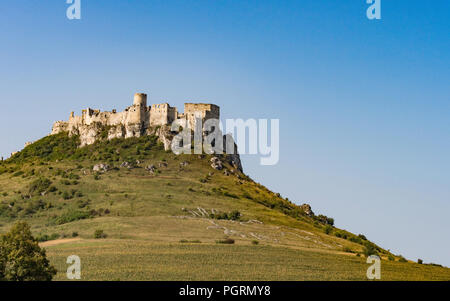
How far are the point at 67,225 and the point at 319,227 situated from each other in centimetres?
4774

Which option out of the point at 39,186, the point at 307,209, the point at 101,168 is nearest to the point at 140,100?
the point at 101,168

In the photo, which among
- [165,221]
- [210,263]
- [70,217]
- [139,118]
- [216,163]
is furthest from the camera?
[139,118]

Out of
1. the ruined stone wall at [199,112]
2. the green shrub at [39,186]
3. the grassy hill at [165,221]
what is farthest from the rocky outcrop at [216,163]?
the green shrub at [39,186]

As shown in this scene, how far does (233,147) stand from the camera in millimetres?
148125

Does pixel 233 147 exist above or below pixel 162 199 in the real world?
above

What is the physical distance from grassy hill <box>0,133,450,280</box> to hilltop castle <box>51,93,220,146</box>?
3.34m

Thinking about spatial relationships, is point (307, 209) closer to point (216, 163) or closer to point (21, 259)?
point (216, 163)

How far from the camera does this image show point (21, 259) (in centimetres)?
6041

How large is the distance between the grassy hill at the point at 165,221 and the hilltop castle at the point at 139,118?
3.34 m

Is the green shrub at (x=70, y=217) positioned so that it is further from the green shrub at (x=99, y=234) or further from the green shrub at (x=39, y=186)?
the green shrub at (x=39, y=186)

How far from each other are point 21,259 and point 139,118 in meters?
88.2

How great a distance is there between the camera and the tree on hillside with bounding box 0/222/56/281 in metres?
59.9
